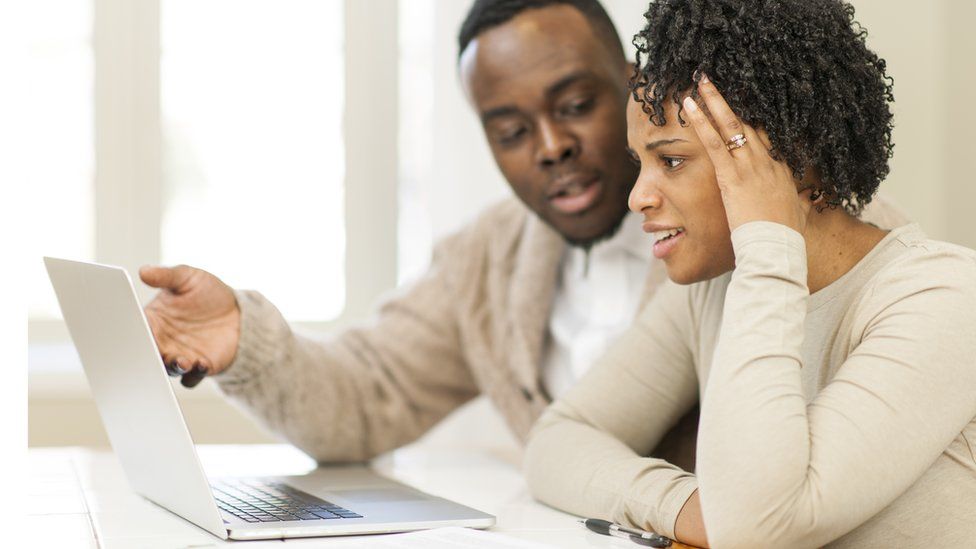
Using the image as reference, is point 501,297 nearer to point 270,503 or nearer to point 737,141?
point 270,503

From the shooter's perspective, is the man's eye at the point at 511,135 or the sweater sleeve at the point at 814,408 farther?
the man's eye at the point at 511,135

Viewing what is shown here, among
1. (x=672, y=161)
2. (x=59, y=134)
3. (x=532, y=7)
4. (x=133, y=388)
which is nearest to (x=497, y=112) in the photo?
(x=532, y=7)

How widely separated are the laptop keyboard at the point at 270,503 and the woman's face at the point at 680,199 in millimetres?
386

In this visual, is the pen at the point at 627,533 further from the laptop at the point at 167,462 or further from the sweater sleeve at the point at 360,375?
the sweater sleeve at the point at 360,375

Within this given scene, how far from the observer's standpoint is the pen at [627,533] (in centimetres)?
100

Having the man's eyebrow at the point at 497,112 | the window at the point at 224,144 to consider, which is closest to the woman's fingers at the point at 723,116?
the man's eyebrow at the point at 497,112

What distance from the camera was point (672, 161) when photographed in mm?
1052

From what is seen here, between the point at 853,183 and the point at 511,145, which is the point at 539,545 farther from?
the point at 511,145

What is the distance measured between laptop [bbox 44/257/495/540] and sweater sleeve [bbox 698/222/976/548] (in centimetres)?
28

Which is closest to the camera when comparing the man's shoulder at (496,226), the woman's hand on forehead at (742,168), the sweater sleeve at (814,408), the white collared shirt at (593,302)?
the sweater sleeve at (814,408)

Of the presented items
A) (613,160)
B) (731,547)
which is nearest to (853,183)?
(731,547)

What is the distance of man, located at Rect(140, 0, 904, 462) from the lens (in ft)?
4.74

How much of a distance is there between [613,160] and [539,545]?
0.72m

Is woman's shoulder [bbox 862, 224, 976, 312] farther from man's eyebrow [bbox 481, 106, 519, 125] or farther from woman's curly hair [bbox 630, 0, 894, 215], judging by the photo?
man's eyebrow [bbox 481, 106, 519, 125]
